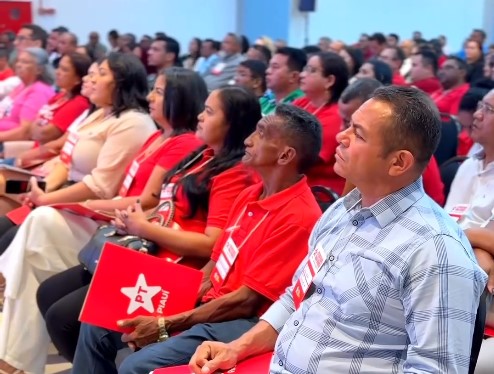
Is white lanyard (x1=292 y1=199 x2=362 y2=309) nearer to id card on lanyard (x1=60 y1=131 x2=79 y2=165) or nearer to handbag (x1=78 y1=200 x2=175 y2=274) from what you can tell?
handbag (x1=78 y1=200 x2=175 y2=274)

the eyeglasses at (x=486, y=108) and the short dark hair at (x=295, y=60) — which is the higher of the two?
the eyeglasses at (x=486, y=108)

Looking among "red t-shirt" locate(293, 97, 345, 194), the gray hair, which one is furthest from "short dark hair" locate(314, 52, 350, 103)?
the gray hair

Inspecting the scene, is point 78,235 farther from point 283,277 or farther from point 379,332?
point 379,332

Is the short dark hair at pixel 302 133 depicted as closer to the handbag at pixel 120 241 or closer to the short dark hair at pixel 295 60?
the handbag at pixel 120 241

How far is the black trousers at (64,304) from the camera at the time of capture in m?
2.46

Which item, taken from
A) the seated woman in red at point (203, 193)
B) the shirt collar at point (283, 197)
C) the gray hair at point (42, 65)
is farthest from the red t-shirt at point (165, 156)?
the gray hair at point (42, 65)

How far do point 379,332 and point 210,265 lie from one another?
97 centimetres

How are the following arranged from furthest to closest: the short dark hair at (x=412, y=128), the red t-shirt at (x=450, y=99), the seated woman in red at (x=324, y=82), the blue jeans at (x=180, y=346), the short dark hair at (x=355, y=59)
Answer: the short dark hair at (x=355, y=59) → the red t-shirt at (x=450, y=99) → the seated woman in red at (x=324, y=82) → the blue jeans at (x=180, y=346) → the short dark hair at (x=412, y=128)

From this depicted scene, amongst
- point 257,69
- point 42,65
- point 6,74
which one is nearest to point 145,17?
point 6,74

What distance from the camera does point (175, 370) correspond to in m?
1.75

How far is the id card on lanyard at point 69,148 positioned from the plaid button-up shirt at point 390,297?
2074 millimetres

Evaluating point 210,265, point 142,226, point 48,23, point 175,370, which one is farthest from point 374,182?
point 48,23

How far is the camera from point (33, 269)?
9.08 feet

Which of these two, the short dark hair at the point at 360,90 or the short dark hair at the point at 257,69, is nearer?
the short dark hair at the point at 360,90
